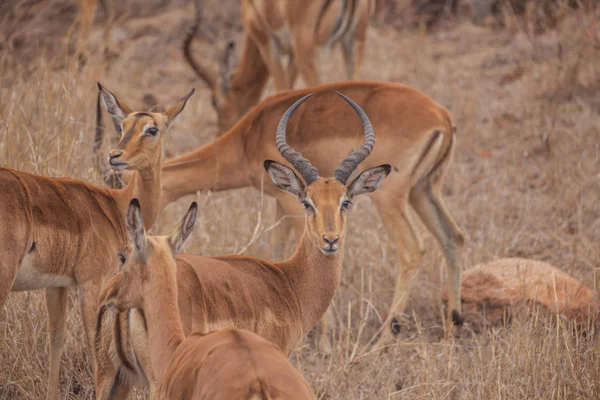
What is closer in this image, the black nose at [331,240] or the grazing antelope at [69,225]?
the grazing antelope at [69,225]

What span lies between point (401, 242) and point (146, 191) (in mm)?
1886

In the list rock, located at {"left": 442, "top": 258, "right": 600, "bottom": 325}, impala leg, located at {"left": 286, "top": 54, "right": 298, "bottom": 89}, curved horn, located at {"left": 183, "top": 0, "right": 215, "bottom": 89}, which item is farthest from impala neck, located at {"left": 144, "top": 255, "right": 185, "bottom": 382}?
curved horn, located at {"left": 183, "top": 0, "right": 215, "bottom": 89}

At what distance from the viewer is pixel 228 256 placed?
4.57 metres

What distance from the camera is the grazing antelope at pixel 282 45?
879 cm

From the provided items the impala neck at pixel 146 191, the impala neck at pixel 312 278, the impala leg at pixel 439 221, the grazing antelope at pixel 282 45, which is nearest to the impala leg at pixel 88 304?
the impala neck at pixel 146 191

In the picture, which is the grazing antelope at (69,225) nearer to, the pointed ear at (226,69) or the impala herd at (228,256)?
the impala herd at (228,256)

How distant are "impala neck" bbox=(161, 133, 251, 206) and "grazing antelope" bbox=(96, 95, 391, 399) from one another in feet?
4.90

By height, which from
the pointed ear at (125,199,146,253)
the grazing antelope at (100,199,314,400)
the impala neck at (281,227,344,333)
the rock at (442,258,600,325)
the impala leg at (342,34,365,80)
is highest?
the impala leg at (342,34,365,80)

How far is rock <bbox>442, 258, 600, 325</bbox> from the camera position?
5762mm

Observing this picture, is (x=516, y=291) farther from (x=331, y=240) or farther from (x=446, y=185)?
(x=446, y=185)

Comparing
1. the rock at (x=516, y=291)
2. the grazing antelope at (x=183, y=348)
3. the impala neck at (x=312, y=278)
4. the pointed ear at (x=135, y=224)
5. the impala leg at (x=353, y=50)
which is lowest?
the rock at (x=516, y=291)

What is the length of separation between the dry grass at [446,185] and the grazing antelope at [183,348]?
4.84 feet

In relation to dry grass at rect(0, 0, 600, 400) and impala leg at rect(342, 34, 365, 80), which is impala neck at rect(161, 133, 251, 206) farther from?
impala leg at rect(342, 34, 365, 80)

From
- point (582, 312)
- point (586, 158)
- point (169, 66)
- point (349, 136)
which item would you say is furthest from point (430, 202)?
point (169, 66)
